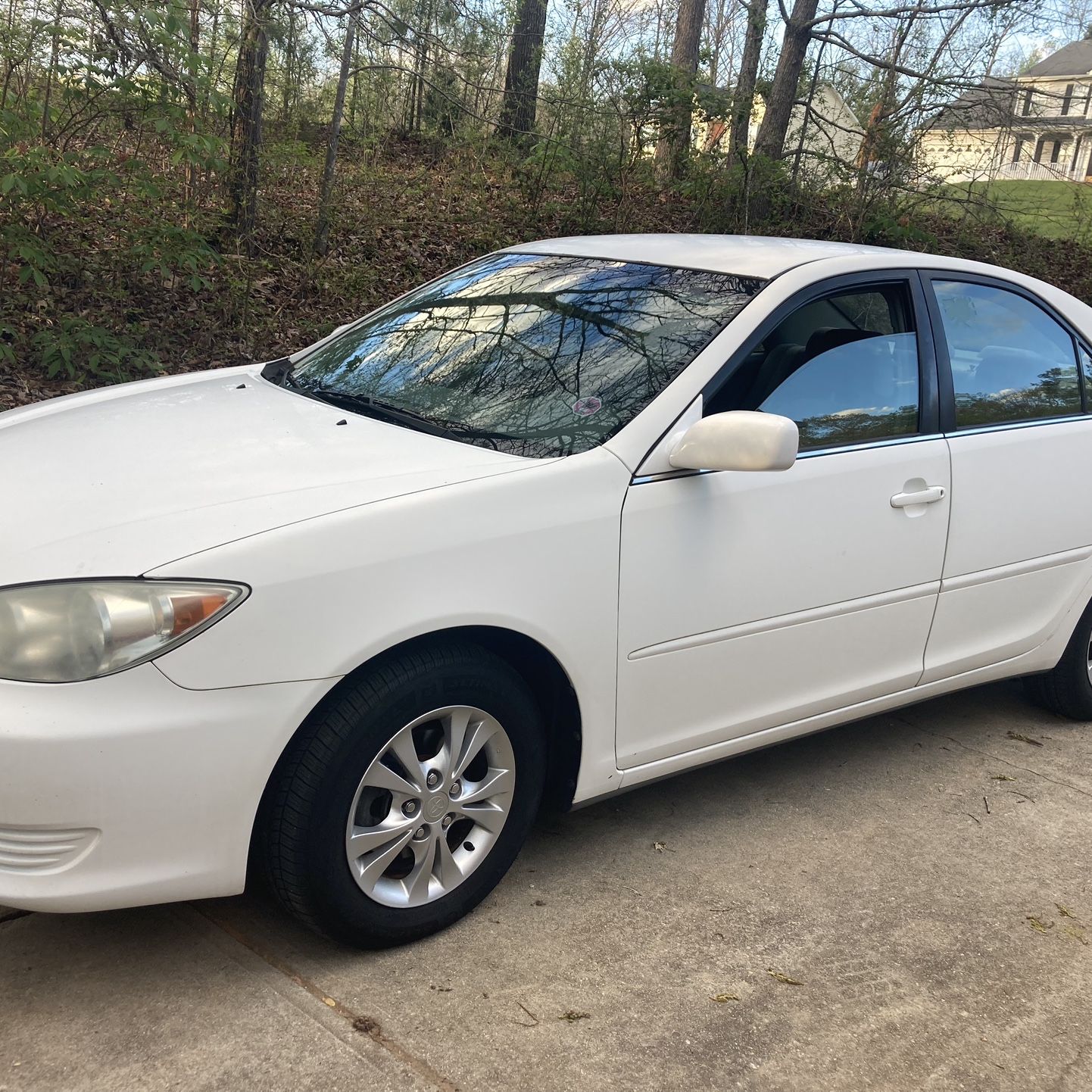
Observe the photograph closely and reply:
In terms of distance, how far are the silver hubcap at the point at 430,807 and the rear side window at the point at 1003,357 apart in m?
1.90

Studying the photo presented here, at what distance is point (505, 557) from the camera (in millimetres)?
2615

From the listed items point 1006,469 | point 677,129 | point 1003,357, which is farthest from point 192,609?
point 677,129

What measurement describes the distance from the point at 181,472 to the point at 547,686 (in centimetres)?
101

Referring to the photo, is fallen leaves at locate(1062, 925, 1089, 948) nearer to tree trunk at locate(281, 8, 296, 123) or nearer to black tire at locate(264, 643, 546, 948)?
black tire at locate(264, 643, 546, 948)

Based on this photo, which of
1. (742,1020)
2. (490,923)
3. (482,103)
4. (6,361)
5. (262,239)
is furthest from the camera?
(482,103)

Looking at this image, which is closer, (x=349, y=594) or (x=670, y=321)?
(x=349, y=594)

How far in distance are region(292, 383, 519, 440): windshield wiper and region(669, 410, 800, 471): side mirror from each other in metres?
0.46

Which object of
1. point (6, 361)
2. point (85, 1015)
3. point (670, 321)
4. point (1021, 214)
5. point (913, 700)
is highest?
point (1021, 214)

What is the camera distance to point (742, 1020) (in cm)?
254

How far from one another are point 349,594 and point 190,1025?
0.94m

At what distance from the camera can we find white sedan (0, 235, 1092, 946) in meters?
2.24

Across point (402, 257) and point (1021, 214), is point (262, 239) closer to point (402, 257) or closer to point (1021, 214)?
point (402, 257)

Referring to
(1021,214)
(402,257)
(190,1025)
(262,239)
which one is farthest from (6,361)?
(1021,214)

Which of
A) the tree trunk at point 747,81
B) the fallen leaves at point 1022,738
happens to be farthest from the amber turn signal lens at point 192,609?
the tree trunk at point 747,81
